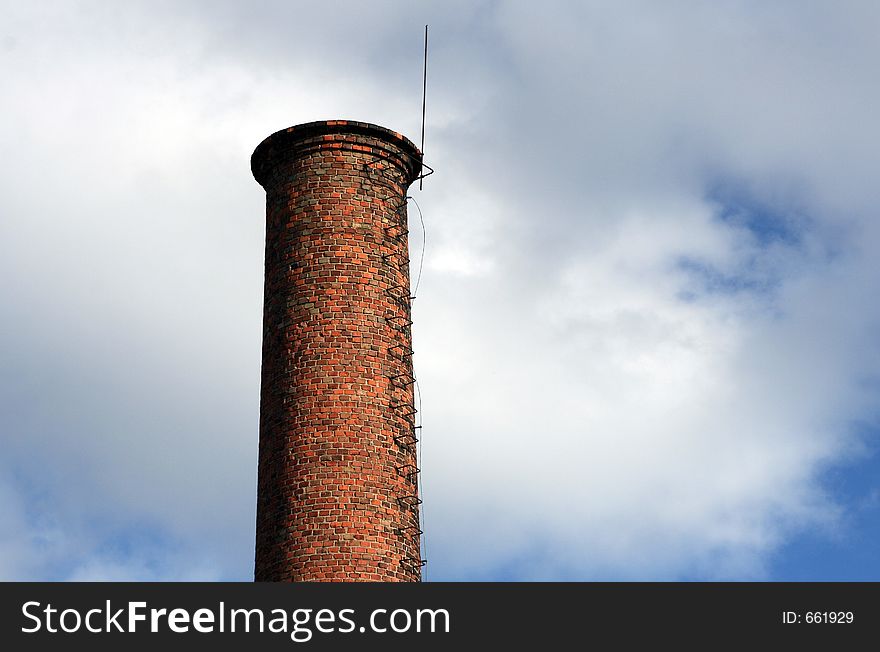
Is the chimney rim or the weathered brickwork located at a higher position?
the chimney rim

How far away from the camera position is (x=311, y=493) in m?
15.3

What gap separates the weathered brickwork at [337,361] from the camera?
15227 millimetres

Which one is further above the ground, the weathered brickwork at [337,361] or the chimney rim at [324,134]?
the chimney rim at [324,134]

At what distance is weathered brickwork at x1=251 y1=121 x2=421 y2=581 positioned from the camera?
15.2 metres

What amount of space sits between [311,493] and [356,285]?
2.50 m

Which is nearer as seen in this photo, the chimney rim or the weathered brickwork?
the weathered brickwork

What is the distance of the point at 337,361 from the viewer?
51.8 feet

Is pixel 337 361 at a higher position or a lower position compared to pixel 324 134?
lower

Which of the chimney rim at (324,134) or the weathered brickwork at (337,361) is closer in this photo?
the weathered brickwork at (337,361)
